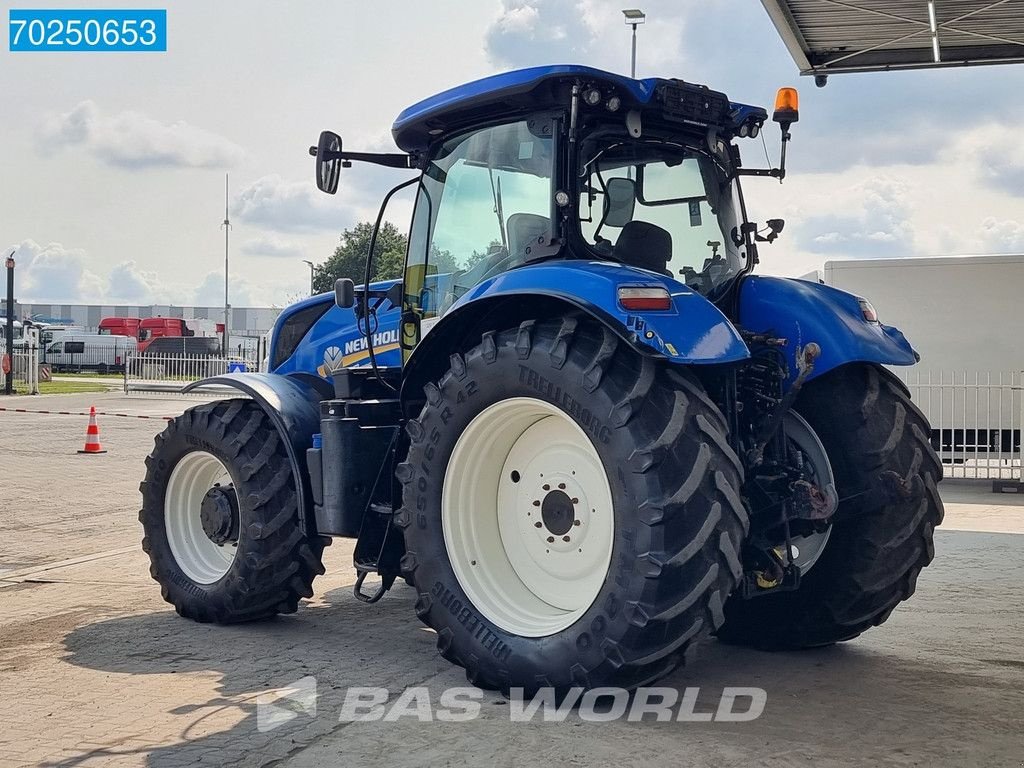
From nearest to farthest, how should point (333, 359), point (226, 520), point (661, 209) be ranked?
1. point (661, 209)
2. point (226, 520)
3. point (333, 359)

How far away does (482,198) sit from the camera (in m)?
5.73

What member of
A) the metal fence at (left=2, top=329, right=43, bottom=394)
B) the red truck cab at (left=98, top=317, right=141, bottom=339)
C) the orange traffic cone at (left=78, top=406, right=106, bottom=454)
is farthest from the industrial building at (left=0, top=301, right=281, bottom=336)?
the orange traffic cone at (left=78, top=406, right=106, bottom=454)

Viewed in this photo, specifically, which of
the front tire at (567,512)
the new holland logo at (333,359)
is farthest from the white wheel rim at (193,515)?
the front tire at (567,512)

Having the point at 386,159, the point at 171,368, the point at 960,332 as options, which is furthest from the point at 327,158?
the point at 171,368

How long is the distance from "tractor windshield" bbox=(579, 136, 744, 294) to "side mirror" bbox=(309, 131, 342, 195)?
1487 millimetres

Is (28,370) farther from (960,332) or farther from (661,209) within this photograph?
(661,209)

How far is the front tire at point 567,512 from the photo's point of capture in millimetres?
4355

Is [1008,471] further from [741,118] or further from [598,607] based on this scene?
[598,607]

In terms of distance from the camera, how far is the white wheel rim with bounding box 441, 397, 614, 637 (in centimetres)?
491

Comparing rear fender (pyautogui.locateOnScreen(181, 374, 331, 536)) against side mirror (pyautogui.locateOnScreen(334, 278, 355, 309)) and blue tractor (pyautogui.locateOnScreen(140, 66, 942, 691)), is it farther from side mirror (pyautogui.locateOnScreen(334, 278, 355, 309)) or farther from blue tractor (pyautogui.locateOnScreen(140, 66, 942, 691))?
side mirror (pyautogui.locateOnScreen(334, 278, 355, 309))

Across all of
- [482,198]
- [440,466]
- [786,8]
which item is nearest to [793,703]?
[440,466]

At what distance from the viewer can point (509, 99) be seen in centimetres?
538

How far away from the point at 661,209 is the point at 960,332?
12912 mm

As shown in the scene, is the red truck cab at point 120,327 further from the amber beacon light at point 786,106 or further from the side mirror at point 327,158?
the amber beacon light at point 786,106
